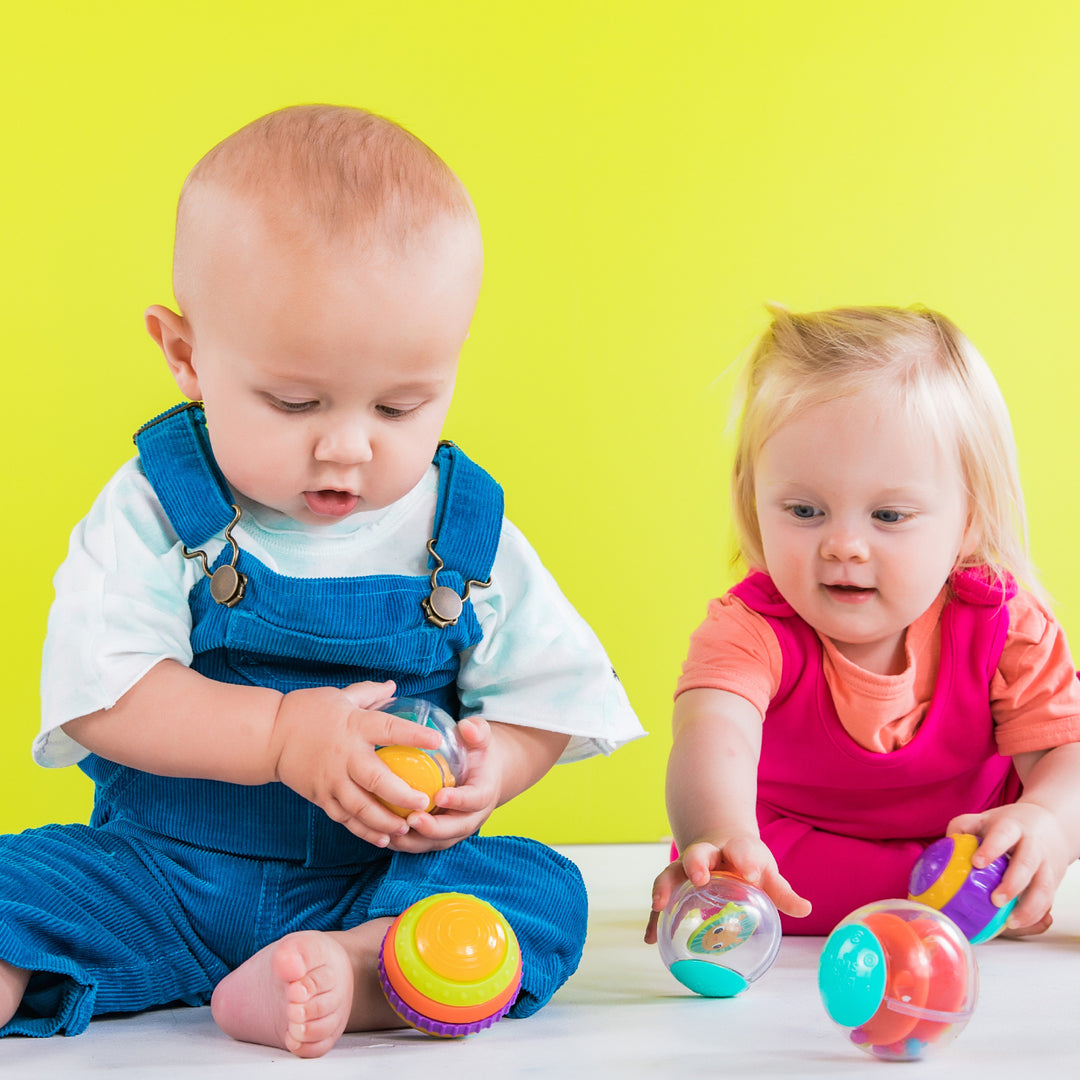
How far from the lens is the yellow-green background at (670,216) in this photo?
1.86 m

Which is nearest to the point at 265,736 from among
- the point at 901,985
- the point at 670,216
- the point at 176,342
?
the point at 176,342

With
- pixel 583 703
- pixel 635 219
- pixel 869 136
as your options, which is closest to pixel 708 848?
pixel 583 703

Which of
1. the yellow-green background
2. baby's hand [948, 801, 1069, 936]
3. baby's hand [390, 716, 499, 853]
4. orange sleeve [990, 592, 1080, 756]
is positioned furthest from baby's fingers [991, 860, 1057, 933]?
the yellow-green background

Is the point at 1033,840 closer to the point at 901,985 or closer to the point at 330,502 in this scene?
the point at 901,985

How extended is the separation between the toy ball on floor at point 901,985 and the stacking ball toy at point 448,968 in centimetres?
20

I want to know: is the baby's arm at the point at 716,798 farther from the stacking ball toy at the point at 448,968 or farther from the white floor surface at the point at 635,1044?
the stacking ball toy at the point at 448,968

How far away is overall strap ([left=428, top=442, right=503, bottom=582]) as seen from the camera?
1.04 metres

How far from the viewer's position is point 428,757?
2.89ft

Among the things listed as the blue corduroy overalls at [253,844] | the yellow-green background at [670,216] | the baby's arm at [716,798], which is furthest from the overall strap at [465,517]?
the yellow-green background at [670,216]

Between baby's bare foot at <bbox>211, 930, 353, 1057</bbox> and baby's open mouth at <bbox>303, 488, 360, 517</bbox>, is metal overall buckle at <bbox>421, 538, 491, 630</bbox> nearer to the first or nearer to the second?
baby's open mouth at <bbox>303, 488, 360, 517</bbox>

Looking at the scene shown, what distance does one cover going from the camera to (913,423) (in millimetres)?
1193

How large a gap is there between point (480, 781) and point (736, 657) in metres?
0.38

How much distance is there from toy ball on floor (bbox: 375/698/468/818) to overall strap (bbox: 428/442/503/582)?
0.15m

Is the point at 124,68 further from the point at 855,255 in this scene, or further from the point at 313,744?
the point at 313,744
